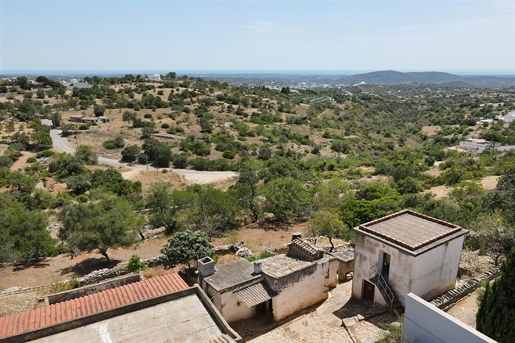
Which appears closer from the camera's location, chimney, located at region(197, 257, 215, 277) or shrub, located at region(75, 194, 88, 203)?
chimney, located at region(197, 257, 215, 277)

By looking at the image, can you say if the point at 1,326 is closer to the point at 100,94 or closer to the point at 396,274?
the point at 396,274

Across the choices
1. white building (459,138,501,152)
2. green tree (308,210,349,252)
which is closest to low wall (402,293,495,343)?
green tree (308,210,349,252)

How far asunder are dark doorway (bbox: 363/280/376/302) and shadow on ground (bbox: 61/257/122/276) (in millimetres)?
14811

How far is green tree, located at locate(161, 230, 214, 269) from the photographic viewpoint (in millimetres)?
18672

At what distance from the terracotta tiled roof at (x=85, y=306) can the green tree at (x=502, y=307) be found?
9.84 meters

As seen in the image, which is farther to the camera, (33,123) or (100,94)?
(100,94)

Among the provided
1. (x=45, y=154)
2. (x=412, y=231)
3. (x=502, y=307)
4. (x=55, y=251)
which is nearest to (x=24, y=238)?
(x=55, y=251)

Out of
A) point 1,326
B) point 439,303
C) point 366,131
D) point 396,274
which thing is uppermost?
point 1,326

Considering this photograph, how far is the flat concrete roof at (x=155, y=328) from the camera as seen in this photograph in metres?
Result: 9.76

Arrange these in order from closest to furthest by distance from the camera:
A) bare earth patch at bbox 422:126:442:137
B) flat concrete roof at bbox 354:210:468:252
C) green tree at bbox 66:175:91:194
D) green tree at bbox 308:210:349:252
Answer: flat concrete roof at bbox 354:210:468:252
green tree at bbox 308:210:349:252
green tree at bbox 66:175:91:194
bare earth patch at bbox 422:126:442:137

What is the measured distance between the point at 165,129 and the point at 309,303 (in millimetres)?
60967

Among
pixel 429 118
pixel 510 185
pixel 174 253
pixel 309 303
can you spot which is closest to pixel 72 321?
pixel 174 253

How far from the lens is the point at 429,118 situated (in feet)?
383

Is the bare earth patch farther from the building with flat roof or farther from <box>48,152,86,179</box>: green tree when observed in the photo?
the building with flat roof
